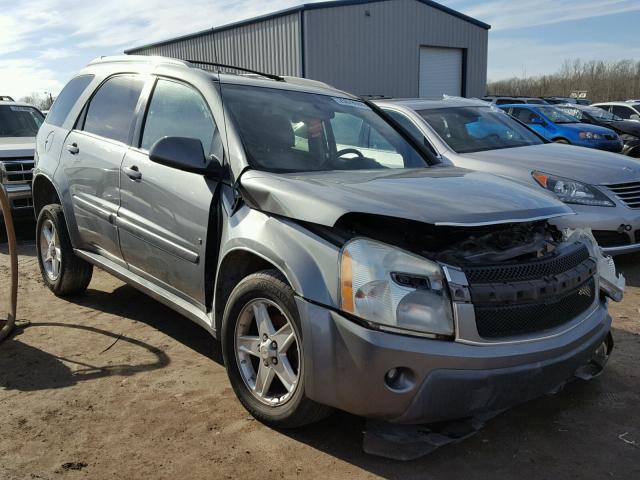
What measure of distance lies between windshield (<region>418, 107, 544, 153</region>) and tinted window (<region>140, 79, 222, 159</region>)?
327cm

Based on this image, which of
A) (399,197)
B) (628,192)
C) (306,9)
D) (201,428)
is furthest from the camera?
(306,9)

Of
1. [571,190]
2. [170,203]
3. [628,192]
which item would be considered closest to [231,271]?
[170,203]

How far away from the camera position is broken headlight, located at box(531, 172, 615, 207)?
18.1 feet

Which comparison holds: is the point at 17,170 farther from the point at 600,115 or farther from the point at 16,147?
the point at 600,115

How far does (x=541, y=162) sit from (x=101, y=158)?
13.3 feet

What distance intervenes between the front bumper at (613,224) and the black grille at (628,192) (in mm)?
75

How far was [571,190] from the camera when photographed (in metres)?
5.56

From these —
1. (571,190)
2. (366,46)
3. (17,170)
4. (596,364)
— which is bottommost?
(596,364)

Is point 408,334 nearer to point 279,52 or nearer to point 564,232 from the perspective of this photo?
point 564,232

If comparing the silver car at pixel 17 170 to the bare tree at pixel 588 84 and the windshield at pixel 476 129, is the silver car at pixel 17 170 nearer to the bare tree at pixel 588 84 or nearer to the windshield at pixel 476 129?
the windshield at pixel 476 129

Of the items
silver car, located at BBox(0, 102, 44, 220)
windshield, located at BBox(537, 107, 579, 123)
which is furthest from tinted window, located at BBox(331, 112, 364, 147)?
windshield, located at BBox(537, 107, 579, 123)

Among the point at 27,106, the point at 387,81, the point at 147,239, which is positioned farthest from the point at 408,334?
the point at 387,81

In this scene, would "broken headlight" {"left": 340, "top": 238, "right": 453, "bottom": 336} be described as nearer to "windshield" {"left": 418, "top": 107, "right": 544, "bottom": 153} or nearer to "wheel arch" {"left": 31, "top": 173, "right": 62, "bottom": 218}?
"wheel arch" {"left": 31, "top": 173, "right": 62, "bottom": 218}

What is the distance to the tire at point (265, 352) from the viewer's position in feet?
8.93
